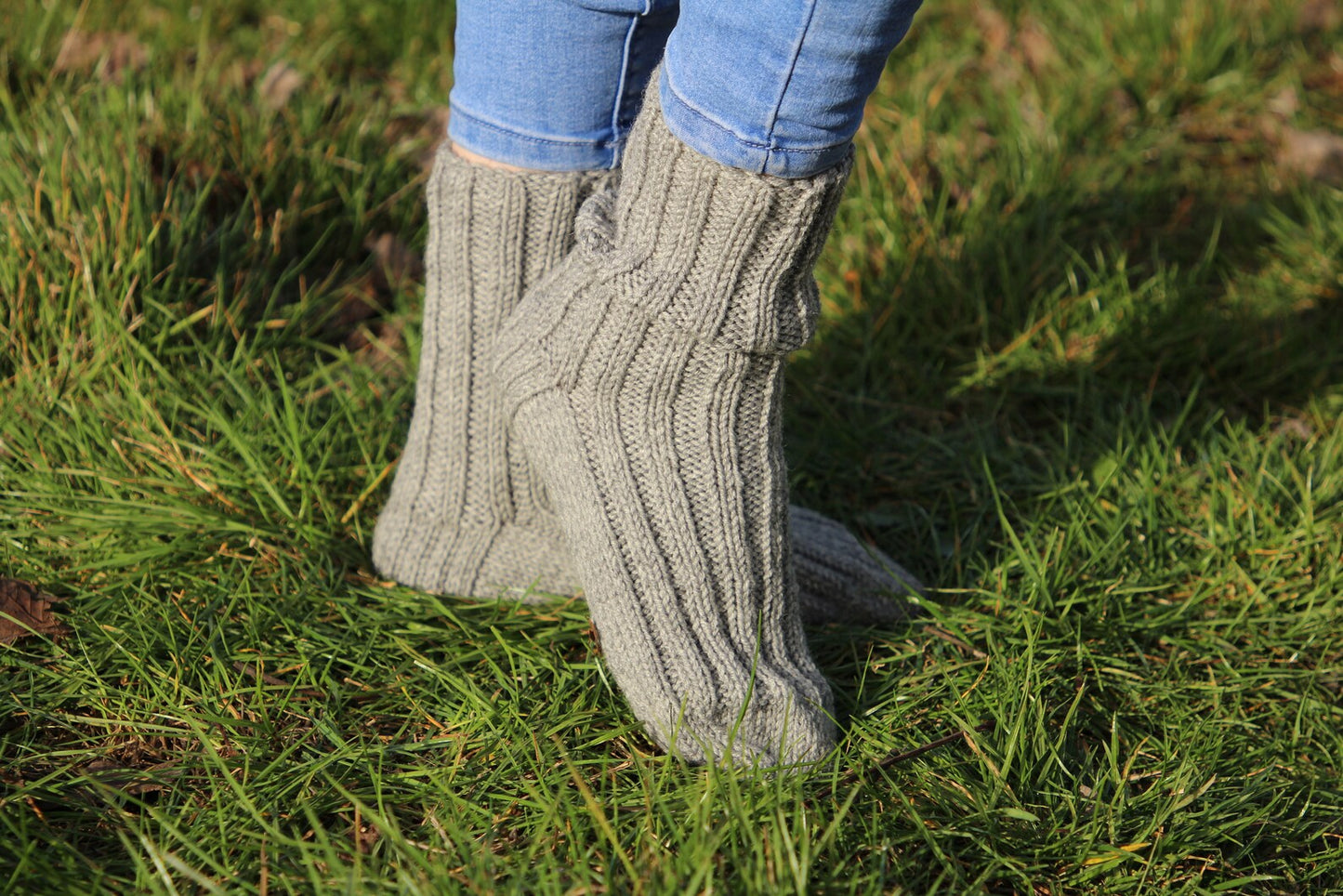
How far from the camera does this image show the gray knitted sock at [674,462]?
102cm

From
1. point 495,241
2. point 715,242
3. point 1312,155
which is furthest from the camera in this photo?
Result: point 1312,155

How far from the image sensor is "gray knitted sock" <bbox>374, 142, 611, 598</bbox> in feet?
3.97

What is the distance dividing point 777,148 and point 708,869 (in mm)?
589

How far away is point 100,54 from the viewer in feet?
6.61

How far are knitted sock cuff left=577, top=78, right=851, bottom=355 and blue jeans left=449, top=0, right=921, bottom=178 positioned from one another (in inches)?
0.9

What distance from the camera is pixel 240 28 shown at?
237 cm

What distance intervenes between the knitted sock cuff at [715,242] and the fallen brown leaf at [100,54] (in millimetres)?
1394

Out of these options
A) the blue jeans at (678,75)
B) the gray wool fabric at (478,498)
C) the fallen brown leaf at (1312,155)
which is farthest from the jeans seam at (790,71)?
the fallen brown leaf at (1312,155)

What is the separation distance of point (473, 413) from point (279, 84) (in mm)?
1136

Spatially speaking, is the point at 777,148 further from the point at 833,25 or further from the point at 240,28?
the point at 240,28

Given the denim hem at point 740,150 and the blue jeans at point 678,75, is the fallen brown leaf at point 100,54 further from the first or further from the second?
the denim hem at point 740,150

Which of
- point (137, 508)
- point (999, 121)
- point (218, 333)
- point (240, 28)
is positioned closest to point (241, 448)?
point (137, 508)

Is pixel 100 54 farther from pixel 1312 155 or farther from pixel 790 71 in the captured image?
pixel 1312 155

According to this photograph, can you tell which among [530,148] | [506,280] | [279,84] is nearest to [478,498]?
[506,280]
